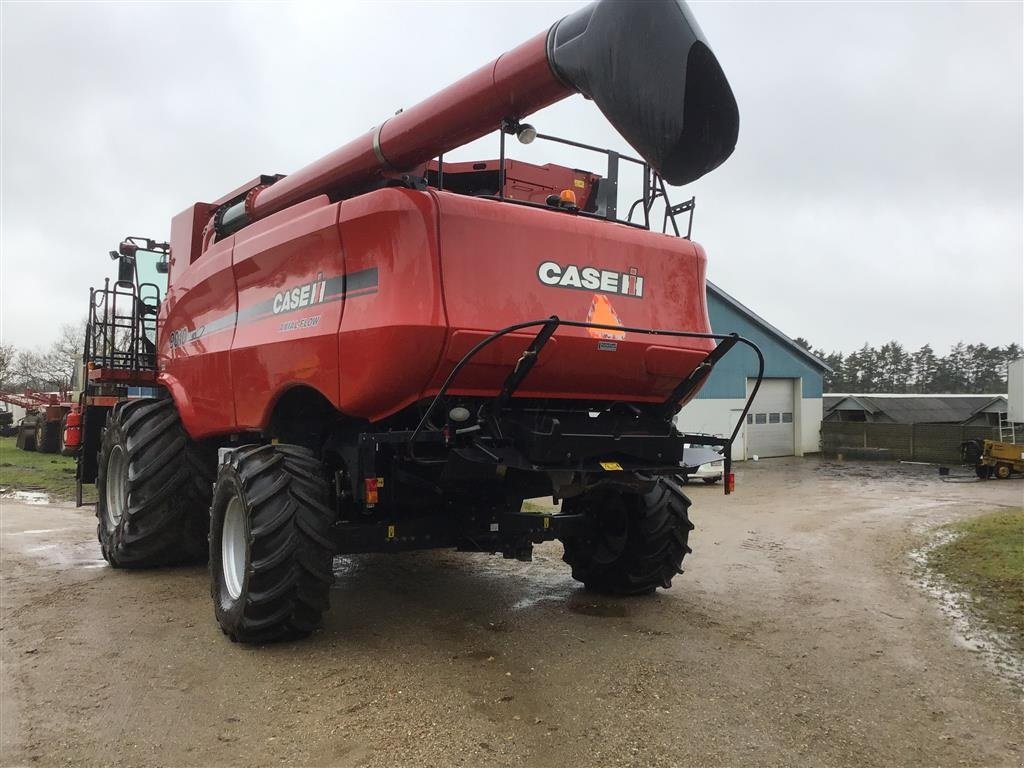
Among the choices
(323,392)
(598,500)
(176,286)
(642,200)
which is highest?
(642,200)

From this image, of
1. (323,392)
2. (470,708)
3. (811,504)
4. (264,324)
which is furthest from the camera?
(811,504)

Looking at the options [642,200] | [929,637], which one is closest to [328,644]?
[642,200]

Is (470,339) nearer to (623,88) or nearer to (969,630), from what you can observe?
(623,88)

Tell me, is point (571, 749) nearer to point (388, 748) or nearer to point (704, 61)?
point (388, 748)

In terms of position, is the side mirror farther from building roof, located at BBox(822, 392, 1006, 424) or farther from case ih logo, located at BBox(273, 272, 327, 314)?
building roof, located at BBox(822, 392, 1006, 424)

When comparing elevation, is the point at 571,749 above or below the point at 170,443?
below

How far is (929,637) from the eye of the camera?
5.56 meters

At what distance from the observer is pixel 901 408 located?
103 ft

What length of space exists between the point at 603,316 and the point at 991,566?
574 centimetres

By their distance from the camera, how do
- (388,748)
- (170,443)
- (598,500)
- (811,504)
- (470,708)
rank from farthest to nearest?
(811,504) < (170,443) < (598,500) < (470,708) < (388,748)

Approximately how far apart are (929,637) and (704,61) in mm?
4340

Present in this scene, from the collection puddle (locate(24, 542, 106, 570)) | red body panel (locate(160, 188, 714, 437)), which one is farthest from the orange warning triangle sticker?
puddle (locate(24, 542, 106, 570))

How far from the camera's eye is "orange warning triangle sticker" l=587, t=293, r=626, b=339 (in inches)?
195

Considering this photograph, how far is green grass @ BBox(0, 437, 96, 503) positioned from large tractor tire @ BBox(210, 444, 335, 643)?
8095mm
